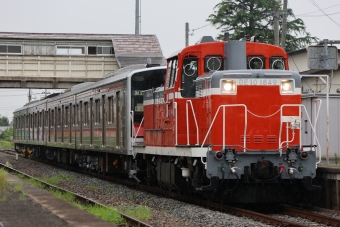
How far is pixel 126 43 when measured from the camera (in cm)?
4419

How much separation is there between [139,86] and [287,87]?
622 centimetres

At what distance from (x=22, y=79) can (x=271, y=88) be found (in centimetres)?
2756

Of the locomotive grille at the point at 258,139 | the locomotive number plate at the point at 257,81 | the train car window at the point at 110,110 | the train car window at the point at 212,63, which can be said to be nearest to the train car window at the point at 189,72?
the train car window at the point at 212,63

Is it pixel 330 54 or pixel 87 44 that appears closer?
pixel 330 54

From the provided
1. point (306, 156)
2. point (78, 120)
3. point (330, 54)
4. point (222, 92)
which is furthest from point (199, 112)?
point (78, 120)

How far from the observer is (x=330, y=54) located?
63.4 ft

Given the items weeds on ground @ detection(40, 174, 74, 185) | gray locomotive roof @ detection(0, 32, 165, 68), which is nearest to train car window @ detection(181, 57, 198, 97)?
weeds on ground @ detection(40, 174, 74, 185)

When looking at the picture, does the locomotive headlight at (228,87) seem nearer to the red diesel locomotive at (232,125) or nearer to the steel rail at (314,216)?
the red diesel locomotive at (232,125)

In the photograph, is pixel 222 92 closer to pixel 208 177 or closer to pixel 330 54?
pixel 208 177

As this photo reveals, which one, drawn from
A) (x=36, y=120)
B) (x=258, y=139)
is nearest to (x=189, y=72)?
(x=258, y=139)

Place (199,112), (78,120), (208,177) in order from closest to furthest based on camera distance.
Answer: (208,177) < (199,112) < (78,120)

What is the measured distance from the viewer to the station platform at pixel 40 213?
1123 cm

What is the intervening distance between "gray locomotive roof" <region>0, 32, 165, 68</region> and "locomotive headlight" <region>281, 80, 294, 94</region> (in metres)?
28.4

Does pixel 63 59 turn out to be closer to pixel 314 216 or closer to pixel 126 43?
pixel 126 43
